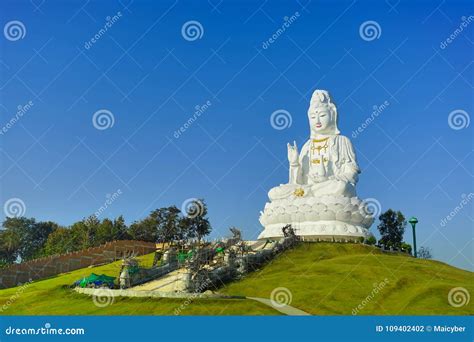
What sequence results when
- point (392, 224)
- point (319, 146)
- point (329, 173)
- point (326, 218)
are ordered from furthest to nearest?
point (392, 224) → point (319, 146) → point (329, 173) → point (326, 218)

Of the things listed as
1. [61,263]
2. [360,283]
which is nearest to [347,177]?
[360,283]

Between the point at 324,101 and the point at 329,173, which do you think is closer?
the point at 329,173

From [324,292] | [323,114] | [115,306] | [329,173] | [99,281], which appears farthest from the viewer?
[323,114]

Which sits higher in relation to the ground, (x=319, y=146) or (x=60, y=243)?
(x=319, y=146)

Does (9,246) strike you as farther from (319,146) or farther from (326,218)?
(326,218)

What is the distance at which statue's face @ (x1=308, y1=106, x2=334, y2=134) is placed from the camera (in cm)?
3478

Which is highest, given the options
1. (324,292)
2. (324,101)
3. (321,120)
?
(324,101)

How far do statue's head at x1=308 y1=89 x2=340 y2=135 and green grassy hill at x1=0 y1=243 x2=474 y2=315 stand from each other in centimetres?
1080

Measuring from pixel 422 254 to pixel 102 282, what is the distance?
2610 cm

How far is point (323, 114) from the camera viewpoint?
114 feet

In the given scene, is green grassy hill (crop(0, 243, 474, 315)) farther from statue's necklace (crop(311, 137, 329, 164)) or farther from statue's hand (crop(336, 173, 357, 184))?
statue's necklace (crop(311, 137, 329, 164))

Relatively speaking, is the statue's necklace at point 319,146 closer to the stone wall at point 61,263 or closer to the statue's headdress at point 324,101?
the statue's headdress at point 324,101

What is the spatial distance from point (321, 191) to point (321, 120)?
15.0 ft

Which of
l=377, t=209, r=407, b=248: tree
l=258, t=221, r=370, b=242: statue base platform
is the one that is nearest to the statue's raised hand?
l=258, t=221, r=370, b=242: statue base platform
